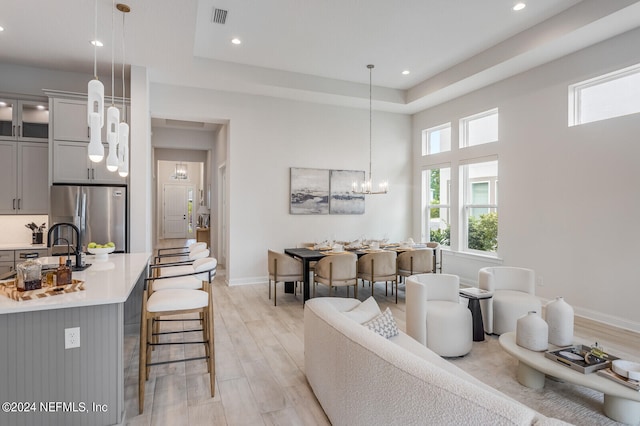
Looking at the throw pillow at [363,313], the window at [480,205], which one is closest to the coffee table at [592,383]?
the throw pillow at [363,313]

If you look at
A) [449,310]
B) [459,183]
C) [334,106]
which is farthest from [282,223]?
[449,310]

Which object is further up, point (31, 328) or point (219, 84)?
point (219, 84)

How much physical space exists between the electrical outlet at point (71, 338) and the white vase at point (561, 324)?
3389mm

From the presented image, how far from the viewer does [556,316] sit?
278 cm

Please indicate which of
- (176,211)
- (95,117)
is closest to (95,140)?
(95,117)

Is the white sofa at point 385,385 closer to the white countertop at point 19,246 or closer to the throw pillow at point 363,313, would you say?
the throw pillow at point 363,313

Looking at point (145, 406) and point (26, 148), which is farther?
point (26, 148)

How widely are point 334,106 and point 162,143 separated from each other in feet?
14.3

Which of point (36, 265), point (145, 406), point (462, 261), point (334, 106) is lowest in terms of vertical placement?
point (145, 406)

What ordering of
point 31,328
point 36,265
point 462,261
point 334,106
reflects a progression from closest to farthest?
point 31,328
point 36,265
point 462,261
point 334,106

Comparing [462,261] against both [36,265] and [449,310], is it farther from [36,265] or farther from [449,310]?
[36,265]

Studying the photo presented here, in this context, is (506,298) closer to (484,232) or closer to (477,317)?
(477,317)

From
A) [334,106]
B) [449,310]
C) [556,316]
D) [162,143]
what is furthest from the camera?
[162,143]

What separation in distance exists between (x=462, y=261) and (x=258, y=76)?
4.94m
